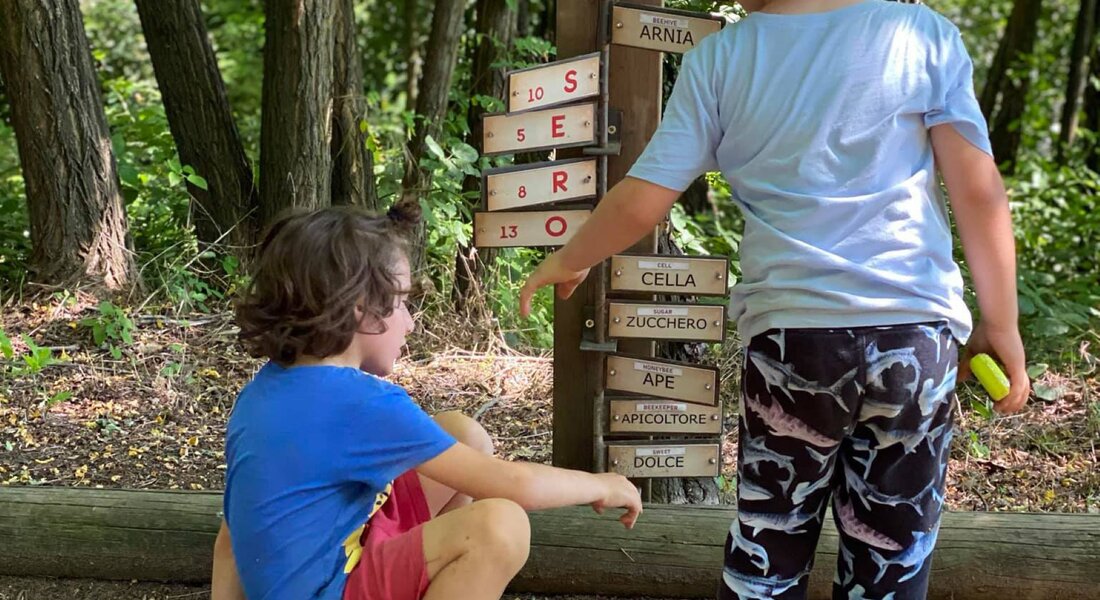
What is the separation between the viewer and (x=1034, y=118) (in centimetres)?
922

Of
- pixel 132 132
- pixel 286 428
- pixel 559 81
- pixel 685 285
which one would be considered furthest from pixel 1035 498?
pixel 132 132

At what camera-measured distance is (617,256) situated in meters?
2.61

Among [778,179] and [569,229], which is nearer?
[778,179]

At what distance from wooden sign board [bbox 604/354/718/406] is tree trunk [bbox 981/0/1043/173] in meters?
7.68

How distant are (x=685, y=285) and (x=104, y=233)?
9.95 feet

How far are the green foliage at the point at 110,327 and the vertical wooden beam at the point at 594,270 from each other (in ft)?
7.50

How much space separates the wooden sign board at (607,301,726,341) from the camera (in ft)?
8.62

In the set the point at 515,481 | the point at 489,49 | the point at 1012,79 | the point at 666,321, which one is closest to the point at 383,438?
the point at 515,481

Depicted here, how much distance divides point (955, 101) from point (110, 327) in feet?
11.8

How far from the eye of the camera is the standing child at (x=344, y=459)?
1861 millimetres

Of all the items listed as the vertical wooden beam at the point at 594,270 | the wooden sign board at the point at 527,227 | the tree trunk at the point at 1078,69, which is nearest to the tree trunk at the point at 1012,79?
the tree trunk at the point at 1078,69

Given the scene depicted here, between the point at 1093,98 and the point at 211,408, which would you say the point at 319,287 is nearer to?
the point at 211,408

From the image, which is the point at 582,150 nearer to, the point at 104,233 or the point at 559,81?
the point at 559,81

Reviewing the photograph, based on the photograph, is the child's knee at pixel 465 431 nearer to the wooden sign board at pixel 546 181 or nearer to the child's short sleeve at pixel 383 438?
the child's short sleeve at pixel 383 438
